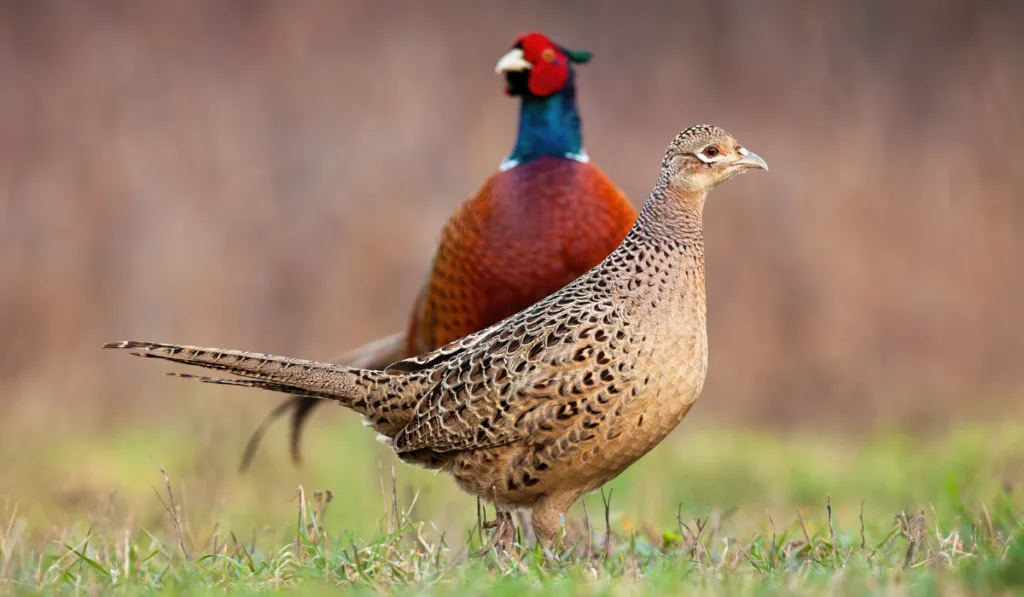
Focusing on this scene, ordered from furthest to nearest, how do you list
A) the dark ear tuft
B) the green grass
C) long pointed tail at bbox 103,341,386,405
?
the dark ear tuft → long pointed tail at bbox 103,341,386,405 → the green grass

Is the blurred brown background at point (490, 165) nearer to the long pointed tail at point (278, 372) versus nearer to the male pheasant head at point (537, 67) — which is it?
the male pheasant head at point (537, 67)

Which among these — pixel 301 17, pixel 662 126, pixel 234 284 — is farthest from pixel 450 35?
pixel 234 284

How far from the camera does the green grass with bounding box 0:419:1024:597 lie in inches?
129

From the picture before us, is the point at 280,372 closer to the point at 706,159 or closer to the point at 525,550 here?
the point at 525,550

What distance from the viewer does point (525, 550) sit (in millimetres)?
3846

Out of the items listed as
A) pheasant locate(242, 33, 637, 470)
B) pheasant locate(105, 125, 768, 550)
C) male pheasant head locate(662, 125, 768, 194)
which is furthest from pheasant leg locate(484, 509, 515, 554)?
male pheasant head locate(662, 125, 768, 194)

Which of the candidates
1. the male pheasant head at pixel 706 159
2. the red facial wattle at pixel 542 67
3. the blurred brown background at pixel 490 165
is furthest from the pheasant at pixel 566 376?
the blurred brown background at pixel 490 165

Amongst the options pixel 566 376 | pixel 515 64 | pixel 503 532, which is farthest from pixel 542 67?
pixel 503 532

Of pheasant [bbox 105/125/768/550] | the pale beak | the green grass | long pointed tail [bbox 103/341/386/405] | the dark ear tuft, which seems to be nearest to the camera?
the green grass

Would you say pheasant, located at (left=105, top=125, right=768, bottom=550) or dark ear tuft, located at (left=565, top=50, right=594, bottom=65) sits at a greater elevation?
dark ear tuft, located at (left=565, top=50, right=594, bottom=65)

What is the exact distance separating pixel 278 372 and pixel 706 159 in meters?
1.61

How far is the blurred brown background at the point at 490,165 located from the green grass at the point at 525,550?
1.45 metres

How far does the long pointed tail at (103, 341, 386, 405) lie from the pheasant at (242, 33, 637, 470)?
35.3 inches

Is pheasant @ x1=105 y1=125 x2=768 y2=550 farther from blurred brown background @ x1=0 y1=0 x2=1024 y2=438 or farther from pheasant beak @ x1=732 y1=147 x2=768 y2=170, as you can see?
A: blurred brown background @ x1=0 y1=0 x2=1024 y2=438
